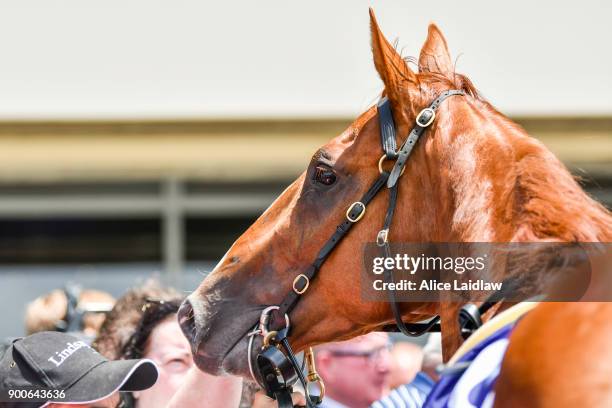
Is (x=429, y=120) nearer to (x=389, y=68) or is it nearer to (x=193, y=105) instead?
(x=389, y=68)

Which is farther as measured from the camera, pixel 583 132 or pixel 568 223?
pixel 583 132

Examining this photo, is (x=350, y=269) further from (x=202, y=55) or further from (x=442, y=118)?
(x=202, y=55)

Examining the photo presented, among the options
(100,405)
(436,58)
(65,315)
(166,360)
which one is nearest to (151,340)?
(166,360)

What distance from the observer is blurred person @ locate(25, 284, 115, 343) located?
4.31m

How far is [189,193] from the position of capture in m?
7.27

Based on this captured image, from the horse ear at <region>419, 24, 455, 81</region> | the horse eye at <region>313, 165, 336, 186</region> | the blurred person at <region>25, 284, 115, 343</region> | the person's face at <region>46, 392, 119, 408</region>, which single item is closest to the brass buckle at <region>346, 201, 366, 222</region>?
the horse eye at <region>313, 165, 336, 186</region>

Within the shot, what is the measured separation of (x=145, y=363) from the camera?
2.85m

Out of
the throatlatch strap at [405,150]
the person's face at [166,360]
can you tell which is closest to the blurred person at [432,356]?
the person's face at [166,360]

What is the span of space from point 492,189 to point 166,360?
5.41 feet

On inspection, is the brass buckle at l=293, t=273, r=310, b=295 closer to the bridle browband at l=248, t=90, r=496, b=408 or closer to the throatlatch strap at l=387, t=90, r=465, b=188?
the bridle browband at l=248, t=90, r=496, b=408

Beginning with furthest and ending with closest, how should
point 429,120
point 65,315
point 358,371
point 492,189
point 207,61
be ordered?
1. point 207,61
2. point 65,315
3. point 358,371
4. point 429,120
5. point 492,189

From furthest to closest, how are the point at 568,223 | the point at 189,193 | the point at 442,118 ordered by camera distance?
the point at 189,193
the point at 442,118
the point at 568,223

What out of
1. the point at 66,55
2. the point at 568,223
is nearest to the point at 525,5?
the point at 66,55

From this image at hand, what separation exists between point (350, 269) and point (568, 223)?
703 mm
